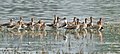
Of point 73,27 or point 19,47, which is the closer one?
point 19,47

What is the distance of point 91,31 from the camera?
20250 mm

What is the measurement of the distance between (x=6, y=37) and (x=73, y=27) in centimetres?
316

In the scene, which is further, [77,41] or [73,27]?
[73,27]

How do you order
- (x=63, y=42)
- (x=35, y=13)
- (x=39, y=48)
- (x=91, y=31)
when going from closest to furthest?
(x=39, y=48) < (x=63, y=42) < (x=91, y=31) < (x=35, y=13)

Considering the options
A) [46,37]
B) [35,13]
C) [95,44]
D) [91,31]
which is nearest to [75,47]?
[95,44]

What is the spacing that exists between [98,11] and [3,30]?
32.9ft

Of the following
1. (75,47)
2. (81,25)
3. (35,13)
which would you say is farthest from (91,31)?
(35,13)

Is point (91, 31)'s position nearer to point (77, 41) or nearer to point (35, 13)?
point (77, 41)

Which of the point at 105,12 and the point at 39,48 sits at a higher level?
the point at 39,48

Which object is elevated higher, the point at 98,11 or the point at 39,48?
the point at 39,48

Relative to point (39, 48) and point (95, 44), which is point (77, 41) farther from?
point (39, 48)

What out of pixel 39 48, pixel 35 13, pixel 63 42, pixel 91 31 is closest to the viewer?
pixel 39 48

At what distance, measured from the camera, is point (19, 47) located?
54.1 ft

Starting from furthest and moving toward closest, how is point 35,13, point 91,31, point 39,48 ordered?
point 35,13 → point 91,31 → point 39,48
